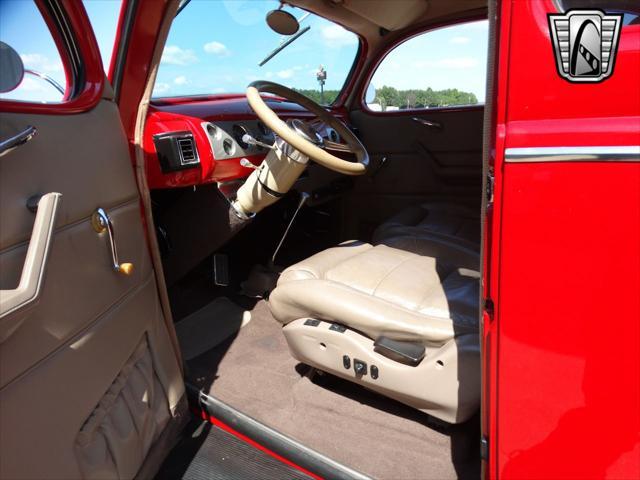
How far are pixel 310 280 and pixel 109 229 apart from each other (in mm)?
692

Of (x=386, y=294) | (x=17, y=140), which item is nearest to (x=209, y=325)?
(x=386, y=294)

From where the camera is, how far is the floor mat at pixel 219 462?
145cm

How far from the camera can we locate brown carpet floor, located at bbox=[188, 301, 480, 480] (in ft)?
4.65

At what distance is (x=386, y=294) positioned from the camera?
5.03 ft

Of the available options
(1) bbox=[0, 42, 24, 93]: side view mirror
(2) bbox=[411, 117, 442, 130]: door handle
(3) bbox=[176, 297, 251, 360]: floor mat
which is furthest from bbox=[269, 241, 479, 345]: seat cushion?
(2) bbox=[411, 117, 442, 130]: door handle

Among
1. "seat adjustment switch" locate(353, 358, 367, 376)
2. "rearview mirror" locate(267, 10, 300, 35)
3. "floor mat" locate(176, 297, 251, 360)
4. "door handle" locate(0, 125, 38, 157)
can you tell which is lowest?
"floor mat" locate(176, 297, 251, 360)

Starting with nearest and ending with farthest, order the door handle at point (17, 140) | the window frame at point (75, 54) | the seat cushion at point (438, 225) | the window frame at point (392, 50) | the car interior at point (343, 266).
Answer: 1. the door handle at point (17, 140)
2. the window frame at point (75, 54)
3. the car interior at point (343, 266)
4. the seat cushion at point (438, 225)
5. the window frame at point (392, 50)

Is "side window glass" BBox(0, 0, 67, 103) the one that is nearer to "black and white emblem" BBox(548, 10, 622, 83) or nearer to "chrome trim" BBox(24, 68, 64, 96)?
Result: "chrome trim" BBox(24, 68, 64, 96)

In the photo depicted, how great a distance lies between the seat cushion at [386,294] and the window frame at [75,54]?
0.87 meters

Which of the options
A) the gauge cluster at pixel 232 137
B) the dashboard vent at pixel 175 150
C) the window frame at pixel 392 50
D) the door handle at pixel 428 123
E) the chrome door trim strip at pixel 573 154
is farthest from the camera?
the door handle at pixel 428 123

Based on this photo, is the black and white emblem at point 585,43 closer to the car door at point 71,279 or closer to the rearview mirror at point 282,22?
the car door at point 71,279

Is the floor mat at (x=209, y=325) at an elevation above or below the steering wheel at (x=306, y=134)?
below

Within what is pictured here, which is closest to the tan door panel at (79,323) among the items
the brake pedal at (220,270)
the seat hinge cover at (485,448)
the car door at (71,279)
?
the car door at (71,279)

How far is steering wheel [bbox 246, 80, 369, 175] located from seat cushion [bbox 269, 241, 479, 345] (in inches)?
14.5
